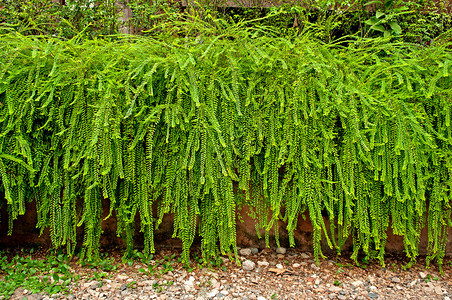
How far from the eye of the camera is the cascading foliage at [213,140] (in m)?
1.80

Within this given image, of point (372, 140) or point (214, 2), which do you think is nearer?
point (372, 140)

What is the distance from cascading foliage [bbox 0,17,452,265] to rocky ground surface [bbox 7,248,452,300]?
7.1 inches

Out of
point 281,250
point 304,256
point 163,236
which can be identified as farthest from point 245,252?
point 163,236

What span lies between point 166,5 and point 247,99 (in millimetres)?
2506

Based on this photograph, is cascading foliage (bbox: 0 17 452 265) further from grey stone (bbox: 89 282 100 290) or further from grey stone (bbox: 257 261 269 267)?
grey stone (bbox: 257 261 269 267)

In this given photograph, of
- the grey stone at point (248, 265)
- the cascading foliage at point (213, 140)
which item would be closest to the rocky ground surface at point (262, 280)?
the grey stone at point (248, 265)

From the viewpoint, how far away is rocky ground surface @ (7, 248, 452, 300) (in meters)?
1.81

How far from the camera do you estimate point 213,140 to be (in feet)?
5.83

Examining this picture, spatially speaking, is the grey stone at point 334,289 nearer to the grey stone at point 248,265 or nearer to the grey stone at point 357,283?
the grey stone at point 357,283

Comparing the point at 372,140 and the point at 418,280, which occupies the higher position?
the point at 372,140

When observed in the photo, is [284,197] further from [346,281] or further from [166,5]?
[166,5]

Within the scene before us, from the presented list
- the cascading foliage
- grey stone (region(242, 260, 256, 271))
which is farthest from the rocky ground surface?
the cascading foliage

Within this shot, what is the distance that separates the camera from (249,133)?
1868 millimetres

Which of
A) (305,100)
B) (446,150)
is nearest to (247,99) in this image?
(305,100)
